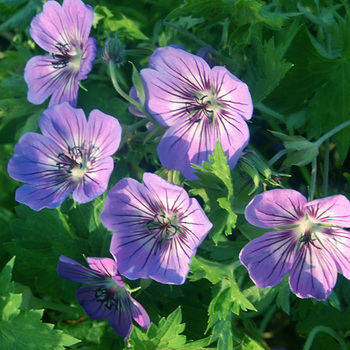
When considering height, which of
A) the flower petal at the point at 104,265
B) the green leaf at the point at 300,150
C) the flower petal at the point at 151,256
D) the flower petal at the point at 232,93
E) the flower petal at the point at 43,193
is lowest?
the flower petal at the point at 104,265

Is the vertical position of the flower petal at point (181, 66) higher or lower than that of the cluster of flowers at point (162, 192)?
higher

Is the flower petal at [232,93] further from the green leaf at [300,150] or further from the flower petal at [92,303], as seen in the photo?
the flower petal at [92,303]

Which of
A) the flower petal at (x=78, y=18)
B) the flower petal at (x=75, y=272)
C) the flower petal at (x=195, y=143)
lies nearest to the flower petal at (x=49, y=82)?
the flower petal at (x=78, y=18)

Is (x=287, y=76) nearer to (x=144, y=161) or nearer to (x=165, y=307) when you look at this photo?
(x=144, y=161)

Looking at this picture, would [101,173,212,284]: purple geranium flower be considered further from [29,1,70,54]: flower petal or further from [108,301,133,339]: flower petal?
A: [29,1,70,54]: flower petal

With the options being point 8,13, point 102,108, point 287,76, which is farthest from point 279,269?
point 8,13
